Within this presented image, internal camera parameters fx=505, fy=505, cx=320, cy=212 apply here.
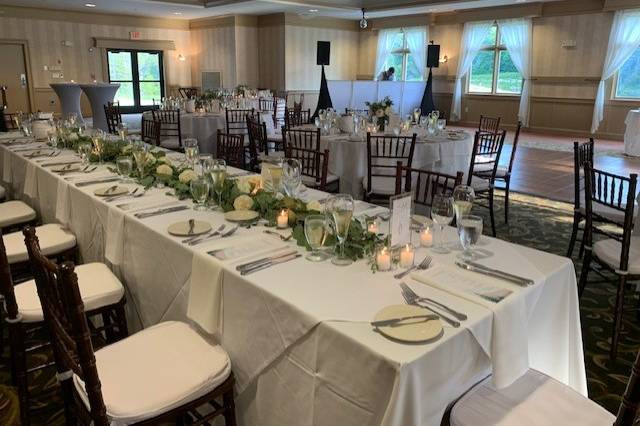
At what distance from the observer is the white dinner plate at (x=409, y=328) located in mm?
1299

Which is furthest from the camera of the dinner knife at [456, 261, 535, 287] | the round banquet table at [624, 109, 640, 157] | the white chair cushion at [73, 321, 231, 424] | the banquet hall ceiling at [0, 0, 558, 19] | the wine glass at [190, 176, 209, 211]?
the banquet hall ceiling at [0, 0, 558, 19]

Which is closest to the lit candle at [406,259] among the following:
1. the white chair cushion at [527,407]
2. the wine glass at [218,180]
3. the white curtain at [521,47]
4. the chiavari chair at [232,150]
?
the white chair cushion at [527,407]

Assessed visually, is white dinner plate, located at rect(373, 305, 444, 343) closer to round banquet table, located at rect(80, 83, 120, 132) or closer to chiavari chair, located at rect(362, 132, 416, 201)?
chiavari chair, located at rect(362, 132, 416, 201)

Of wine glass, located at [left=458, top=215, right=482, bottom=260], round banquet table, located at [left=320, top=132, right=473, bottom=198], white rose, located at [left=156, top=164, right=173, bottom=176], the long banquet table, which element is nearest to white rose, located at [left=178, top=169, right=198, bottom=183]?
white rose, located at [left=156, top=164, right=173, bottom=176]

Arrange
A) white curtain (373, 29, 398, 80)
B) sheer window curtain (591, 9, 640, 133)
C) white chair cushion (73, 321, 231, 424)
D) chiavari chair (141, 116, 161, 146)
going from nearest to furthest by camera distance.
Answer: white chair cushion (73, 321, 231, 424) < chiavari chair (141, 116, 161, 146) < sheer window curtain (591, 9, 640, 133) < white curtain (373, 29, 398, 80)

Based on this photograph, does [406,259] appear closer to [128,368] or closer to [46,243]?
[128,368]

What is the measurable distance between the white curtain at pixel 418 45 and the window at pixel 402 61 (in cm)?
13

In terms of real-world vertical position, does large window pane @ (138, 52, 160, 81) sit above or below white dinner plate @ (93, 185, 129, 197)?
above

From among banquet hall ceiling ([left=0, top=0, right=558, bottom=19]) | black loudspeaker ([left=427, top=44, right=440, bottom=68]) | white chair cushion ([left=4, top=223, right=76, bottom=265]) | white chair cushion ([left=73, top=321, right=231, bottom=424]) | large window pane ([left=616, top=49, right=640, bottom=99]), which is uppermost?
banquet hall ceiling ([left=0, top=0, right=558, bottom=19])

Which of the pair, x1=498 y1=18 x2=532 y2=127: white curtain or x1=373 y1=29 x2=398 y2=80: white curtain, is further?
x1=373 y1=29 x2=398 y2=80: white curtain

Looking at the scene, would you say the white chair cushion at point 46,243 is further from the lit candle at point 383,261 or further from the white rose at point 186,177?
the lit candle at point 383,261

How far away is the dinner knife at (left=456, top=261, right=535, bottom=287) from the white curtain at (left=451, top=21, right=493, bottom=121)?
13.2 meters

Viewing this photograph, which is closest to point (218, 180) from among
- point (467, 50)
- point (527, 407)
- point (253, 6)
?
point (527, 407)

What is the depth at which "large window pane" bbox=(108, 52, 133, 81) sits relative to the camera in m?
14.9
